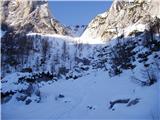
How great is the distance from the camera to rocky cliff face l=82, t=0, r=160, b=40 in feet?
232

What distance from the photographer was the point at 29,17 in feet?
349

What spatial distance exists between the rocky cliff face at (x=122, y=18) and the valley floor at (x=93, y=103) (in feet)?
112

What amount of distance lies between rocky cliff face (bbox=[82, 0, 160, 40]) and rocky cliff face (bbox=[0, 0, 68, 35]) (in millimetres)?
13077

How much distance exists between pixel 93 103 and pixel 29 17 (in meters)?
84.8

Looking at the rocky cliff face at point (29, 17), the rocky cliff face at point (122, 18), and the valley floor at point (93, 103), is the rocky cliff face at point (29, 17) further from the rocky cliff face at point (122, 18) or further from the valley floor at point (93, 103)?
the valley floor at point (93, 103)

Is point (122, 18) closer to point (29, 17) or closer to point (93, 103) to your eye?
point (29, 17)

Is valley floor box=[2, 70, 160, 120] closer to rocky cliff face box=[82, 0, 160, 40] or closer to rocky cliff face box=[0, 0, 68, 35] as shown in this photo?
rocky cliff face box=[82, 0, 160, 40]

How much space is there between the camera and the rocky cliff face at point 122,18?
70.8 meters

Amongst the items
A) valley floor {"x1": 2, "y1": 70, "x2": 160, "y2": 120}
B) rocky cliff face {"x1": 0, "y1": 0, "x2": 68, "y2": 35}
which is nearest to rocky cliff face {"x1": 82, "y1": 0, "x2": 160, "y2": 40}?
rocky cliff face {"x1": 0, "y1": 0, "x2": 68, "y2": 35}

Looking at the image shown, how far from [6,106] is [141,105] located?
11.5 meters

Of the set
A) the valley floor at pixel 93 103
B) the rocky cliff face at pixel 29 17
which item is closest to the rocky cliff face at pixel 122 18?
the rocky cliff face at pixel 29 17

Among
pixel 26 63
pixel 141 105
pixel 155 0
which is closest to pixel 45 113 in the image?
pixel 141 105

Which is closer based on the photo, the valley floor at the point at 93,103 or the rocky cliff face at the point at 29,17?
the valley floor at the point at 93,103

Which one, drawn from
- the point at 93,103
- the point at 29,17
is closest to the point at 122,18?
the point at 29,17
